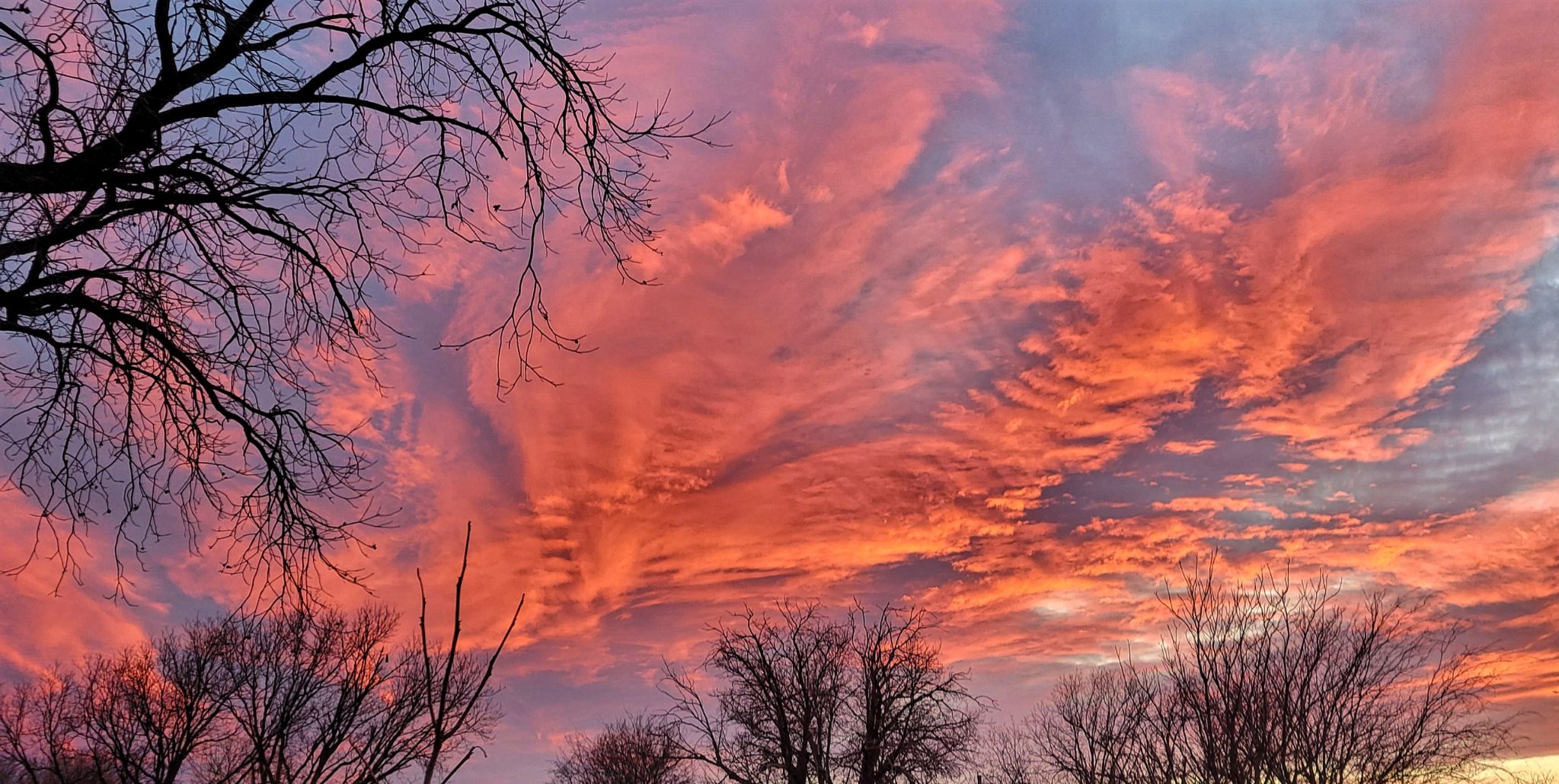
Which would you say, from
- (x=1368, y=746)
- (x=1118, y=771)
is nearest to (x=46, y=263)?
(x=1368, y=746)

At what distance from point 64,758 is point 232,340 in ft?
105

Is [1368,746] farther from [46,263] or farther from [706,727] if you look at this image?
[46,263]

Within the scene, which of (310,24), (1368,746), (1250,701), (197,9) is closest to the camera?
(197,9)

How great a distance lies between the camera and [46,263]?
476 cm

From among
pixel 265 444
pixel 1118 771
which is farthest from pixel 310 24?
pixel 1118 771

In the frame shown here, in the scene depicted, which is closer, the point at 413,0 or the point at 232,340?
the point at 413,0

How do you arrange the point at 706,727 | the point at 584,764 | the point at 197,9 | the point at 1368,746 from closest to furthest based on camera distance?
the point at 197,9
the point at 1368,746
the point at 706,727
the point at 584,764

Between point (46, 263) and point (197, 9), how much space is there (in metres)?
1.43

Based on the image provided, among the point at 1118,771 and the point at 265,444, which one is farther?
the point at 1118,771

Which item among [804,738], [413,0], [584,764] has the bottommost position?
[413,0]

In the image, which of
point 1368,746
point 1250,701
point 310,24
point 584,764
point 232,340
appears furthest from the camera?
point 584,764

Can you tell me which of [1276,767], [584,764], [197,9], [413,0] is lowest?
[1276,767]

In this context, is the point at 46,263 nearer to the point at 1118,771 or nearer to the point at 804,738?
the point at 804,738

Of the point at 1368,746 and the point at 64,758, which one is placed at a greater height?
the point at 64,758
